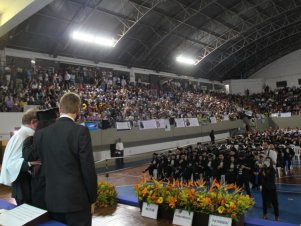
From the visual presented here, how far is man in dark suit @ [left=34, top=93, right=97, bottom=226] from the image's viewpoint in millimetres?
2473

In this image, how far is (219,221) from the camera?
13.6ft

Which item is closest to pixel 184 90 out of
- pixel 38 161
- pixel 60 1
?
pixel 60 1

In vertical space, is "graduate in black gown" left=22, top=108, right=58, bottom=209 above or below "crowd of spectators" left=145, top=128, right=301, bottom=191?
above

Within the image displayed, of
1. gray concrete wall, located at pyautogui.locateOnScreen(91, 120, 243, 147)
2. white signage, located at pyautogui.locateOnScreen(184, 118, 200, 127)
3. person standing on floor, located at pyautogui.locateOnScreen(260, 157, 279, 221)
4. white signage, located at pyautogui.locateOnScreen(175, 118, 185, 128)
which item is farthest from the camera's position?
white signage, located at pyautogui.locateOnScreen(184, 118, 200, 127)

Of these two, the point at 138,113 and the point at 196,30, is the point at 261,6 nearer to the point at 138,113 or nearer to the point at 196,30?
the point at 196,30

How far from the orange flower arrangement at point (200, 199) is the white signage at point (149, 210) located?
82 mm

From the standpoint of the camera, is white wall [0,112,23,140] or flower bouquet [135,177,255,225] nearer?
flower bouquet [135,177,255,225]

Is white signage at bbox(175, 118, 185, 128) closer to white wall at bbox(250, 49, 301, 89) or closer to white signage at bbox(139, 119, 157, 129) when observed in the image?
white signage at bbox(139, 119, 157, 129)

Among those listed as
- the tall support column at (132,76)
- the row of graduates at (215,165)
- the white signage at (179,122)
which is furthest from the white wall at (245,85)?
the row of graduates at (215,165)

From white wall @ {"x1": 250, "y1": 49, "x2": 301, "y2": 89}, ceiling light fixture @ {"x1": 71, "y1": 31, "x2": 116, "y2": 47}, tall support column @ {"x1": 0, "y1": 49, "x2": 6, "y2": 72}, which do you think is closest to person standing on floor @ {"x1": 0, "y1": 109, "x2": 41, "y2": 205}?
tall support column @ {"x1": 0, "y1": 49, "x2": 6, "y2": 72}

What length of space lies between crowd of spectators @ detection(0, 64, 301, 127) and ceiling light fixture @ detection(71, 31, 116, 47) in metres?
2.30

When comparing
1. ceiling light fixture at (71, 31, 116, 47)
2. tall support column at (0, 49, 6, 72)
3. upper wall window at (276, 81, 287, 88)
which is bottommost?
tall support column at (0, 49, 6, 72)

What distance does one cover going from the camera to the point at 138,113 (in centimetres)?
2108

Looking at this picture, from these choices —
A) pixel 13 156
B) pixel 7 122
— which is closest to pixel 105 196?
pixel 13 156
